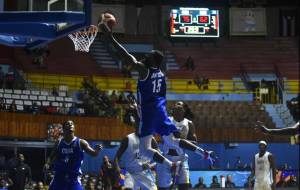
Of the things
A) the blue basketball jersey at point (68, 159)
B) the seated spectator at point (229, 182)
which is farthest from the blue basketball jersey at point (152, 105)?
the seated spectator at point (229, 182)

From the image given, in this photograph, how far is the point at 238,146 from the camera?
27.0 metres

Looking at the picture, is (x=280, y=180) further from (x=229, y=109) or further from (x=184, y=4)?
(x=184, y=4)

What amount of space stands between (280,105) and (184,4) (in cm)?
854

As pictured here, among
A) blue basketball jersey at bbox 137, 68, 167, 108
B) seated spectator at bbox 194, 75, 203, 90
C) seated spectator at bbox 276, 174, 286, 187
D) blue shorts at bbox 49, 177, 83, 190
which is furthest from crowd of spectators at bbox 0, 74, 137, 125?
blue basketball jersey at bbox 137, 68, 167, 108

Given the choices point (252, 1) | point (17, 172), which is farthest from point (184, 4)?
point (17, 172)

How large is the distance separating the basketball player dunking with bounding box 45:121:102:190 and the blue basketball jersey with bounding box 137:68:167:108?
1.43m

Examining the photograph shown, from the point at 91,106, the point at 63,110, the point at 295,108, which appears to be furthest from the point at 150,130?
the point at 295,108

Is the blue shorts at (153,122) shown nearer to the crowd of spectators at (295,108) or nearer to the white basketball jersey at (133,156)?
the white basketball jersey at (133,156)

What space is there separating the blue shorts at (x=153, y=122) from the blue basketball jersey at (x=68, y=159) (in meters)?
1.47

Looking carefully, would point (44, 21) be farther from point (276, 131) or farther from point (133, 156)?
point (276, 131)

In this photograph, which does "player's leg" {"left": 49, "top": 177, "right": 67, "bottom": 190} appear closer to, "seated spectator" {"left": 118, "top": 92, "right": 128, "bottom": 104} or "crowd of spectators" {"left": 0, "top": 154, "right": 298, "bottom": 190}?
"crowd of spectators" {"left": 0, "top": 154, "right": 298, "bottom": 190}

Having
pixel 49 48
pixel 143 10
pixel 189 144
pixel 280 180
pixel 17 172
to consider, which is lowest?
pixel 280 180

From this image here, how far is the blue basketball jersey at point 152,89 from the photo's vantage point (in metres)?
8.14

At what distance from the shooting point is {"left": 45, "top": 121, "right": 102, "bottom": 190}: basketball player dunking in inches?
363
